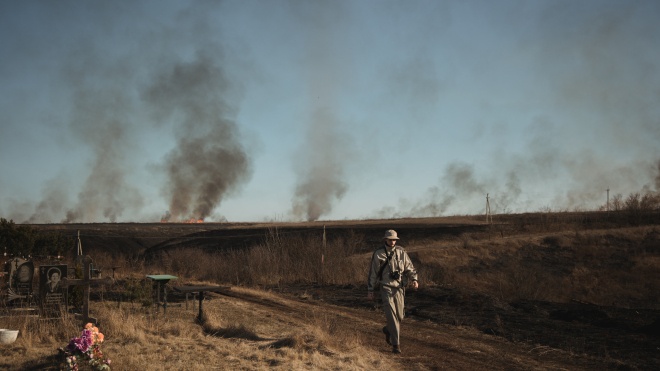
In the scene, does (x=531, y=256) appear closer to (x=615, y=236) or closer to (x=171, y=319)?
(x=615, y=236)

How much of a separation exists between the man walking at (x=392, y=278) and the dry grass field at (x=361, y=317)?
24.8 inches

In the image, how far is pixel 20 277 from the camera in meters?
15.1

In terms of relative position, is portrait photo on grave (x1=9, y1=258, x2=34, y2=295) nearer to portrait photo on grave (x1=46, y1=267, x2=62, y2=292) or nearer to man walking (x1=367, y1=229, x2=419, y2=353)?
portrait photo on grave (x1=46, y1=267, x2=62, y2=292)

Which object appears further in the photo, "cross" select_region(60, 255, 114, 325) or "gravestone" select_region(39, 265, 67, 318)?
"gravestone" select_region(39, 265, 67, 318)

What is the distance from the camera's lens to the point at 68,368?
27.1ft

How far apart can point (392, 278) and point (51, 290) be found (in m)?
8.19

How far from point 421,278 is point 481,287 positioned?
4.94 metres

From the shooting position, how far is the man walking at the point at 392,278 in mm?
10625

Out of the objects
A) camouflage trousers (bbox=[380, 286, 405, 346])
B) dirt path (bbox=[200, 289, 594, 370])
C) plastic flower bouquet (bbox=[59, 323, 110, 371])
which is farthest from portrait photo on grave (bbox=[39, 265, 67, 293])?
camouflage trousers (bbox=[380, 286, 405, 346])

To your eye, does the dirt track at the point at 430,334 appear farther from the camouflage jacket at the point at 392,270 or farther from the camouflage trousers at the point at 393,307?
the camouflage jacket at the point at 392,270

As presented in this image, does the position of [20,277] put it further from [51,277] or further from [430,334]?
[430,334]

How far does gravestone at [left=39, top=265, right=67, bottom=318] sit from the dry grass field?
2.12ft

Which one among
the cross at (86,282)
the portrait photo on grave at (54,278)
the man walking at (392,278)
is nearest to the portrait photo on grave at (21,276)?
the portrait photo on grave at (54,278)

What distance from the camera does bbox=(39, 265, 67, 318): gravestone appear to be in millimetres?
13070
